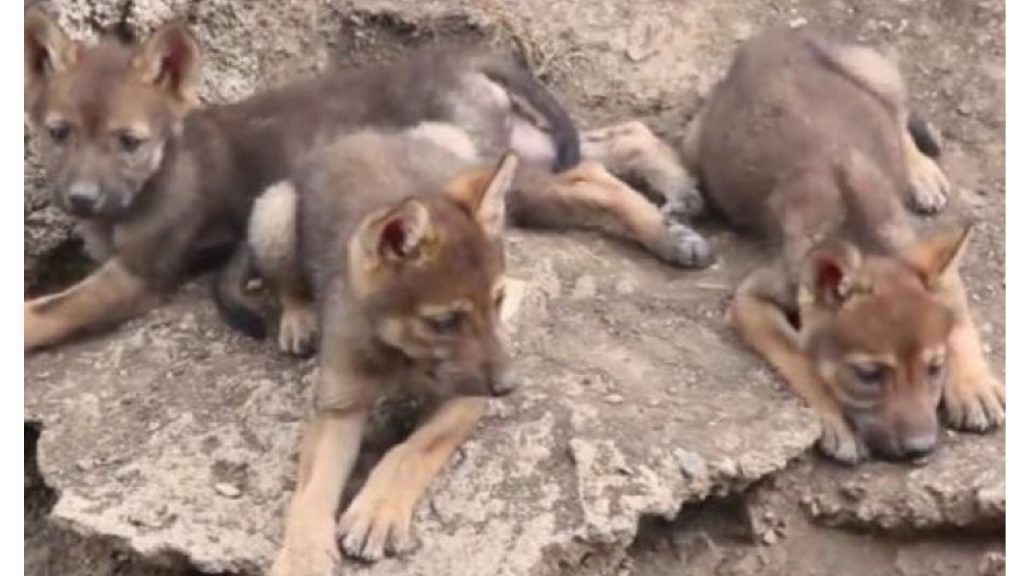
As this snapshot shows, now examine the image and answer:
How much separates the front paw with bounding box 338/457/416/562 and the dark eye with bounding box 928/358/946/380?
1.58 meters

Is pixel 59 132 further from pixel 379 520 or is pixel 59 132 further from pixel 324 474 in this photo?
pixel 379 520

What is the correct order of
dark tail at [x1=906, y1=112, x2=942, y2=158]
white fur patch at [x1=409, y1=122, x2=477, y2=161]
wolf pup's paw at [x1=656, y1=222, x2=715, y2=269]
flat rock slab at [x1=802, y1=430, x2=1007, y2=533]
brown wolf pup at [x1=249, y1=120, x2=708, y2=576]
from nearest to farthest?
1. brown wolf pup at [x1=249, y1=120, x2=708, y2=576]
2. flat rock slab at [x1=802, y1=430, x2=1007, y2=533]
3. white fur patch at [x1=409, y1=122, x2=477, y2=161]
4. wolf pup's paw at [x1=656, y1=222, x2=715, y2=269]
5. dark tail at [x1=906, y1=112, x2=942, y2=158]

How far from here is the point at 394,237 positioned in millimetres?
5879

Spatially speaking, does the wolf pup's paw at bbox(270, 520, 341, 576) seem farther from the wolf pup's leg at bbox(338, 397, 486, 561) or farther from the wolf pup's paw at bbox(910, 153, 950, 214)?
the wolf pup's paw at bbox(910, 153, 950, 214)

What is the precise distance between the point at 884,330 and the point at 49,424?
2.50 meters

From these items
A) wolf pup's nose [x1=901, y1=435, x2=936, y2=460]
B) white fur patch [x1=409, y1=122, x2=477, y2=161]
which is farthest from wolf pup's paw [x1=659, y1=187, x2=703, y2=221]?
wolf pup's nose [x1=901, y1=435, x2=936, y2=460]

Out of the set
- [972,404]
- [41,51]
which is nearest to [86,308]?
[41,51]

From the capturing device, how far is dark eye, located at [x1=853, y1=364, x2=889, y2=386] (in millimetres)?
6375

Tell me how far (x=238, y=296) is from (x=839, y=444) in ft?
6.38

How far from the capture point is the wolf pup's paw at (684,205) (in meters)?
7.46

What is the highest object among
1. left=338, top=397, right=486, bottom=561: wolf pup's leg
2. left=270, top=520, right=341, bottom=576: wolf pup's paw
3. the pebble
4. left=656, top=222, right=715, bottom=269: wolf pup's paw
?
left=338, top=397, right=486, bottom=561: wolf pup's leg

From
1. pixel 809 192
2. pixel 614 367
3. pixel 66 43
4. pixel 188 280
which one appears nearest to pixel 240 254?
pixel 188 280

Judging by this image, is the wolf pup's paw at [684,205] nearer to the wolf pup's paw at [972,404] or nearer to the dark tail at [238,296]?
the wolf pup's paw at [972,404]

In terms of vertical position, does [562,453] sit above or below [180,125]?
below
